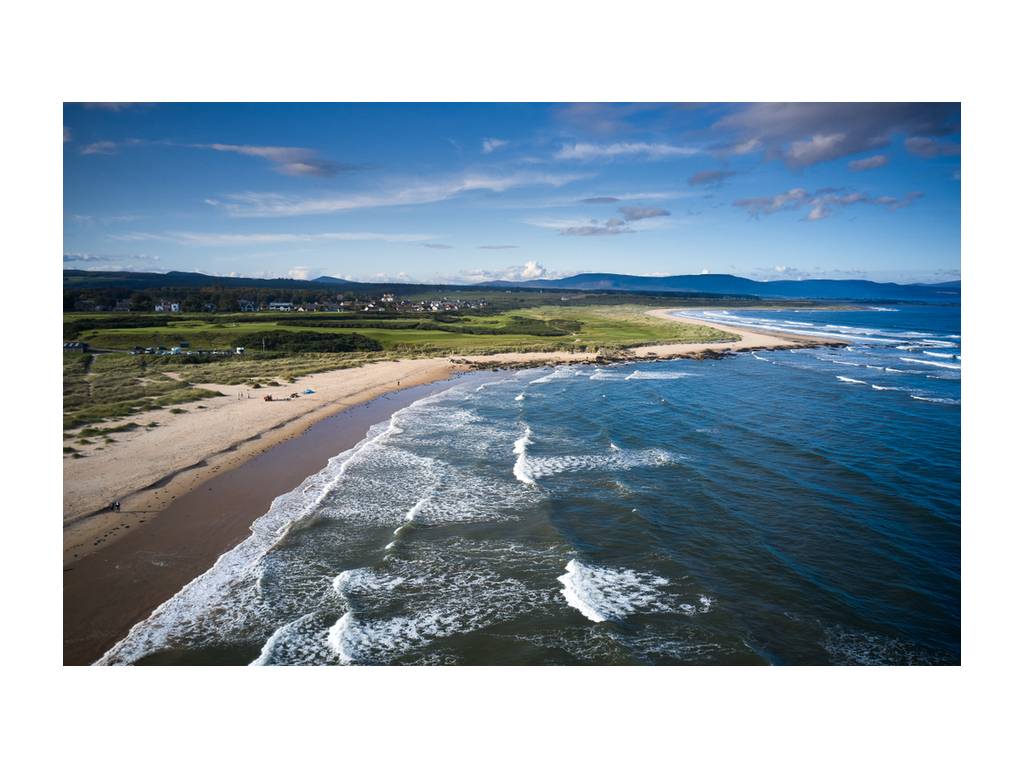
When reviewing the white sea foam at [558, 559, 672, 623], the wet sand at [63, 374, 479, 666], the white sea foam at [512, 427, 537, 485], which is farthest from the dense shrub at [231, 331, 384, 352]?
the white sea foam at [558, 559, 672, 623]

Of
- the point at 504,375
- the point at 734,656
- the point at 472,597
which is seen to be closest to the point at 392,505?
the point at 472,597

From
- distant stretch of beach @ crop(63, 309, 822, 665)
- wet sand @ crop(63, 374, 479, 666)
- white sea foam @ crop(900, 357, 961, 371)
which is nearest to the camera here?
wet sand @ crop(63, 374, 479, 666)

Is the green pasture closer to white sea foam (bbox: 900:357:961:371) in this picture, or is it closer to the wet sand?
the wet sand

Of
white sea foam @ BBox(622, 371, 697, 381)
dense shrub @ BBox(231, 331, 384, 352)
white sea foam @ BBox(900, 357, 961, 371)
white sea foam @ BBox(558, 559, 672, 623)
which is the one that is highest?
dense shrub @ BBox(231, 331, 384, 352)

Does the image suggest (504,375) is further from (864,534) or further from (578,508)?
(864,534)

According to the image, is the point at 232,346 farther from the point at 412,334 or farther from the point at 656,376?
the point at 656,376

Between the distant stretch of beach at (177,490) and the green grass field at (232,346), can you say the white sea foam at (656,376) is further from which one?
the distant stretch of beach at (177,490)
